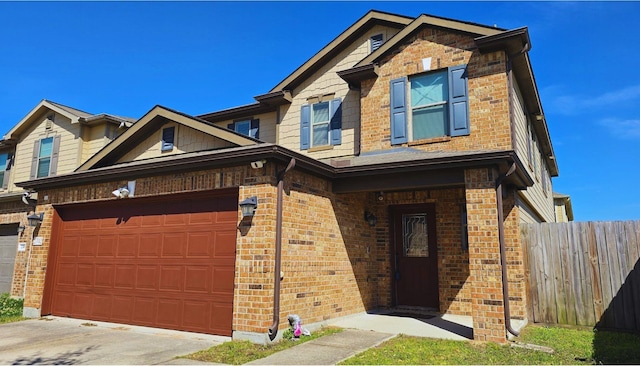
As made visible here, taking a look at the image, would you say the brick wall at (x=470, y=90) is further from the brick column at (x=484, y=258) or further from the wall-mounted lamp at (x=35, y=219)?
the wall-mounted lamp at (x=35, y=219)

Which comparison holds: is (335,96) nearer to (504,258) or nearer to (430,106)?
(430,106)

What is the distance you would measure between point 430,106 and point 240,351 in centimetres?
664

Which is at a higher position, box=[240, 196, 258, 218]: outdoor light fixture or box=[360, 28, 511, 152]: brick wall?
box=[360, 28, 511, 152]: brick wall

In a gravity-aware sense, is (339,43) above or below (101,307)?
above

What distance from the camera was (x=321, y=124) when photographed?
1162 centimetres

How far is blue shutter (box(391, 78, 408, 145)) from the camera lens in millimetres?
9844

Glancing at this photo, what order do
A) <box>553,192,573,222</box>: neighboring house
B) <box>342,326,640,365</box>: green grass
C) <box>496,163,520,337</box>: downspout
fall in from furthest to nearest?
<box>553,192,573,222</box>: neighboring house, <box>496,163,520,337</box>: downspout, <box>342,326,640,365</box>: green grass

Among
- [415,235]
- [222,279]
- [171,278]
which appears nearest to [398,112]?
[415,235]

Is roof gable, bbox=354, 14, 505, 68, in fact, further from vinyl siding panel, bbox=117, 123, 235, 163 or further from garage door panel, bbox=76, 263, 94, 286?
garage door panel, bbox=76, 263, 94, 286

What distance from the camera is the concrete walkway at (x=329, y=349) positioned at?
18.4 feet

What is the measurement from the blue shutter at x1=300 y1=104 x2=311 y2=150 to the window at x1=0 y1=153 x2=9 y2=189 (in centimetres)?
1205

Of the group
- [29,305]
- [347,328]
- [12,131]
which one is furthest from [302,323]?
[12,131]

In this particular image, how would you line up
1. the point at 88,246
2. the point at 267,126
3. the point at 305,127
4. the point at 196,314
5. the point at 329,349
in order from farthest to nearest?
1. the point at 267,126
2. the point at 305,127
3. the point at 88,246
4. the point at 196,314
5. the point at 329,349

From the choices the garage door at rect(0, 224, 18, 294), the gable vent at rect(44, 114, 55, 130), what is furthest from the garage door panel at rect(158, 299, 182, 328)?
the gable vent at rect(44, 114, 55, 130)
